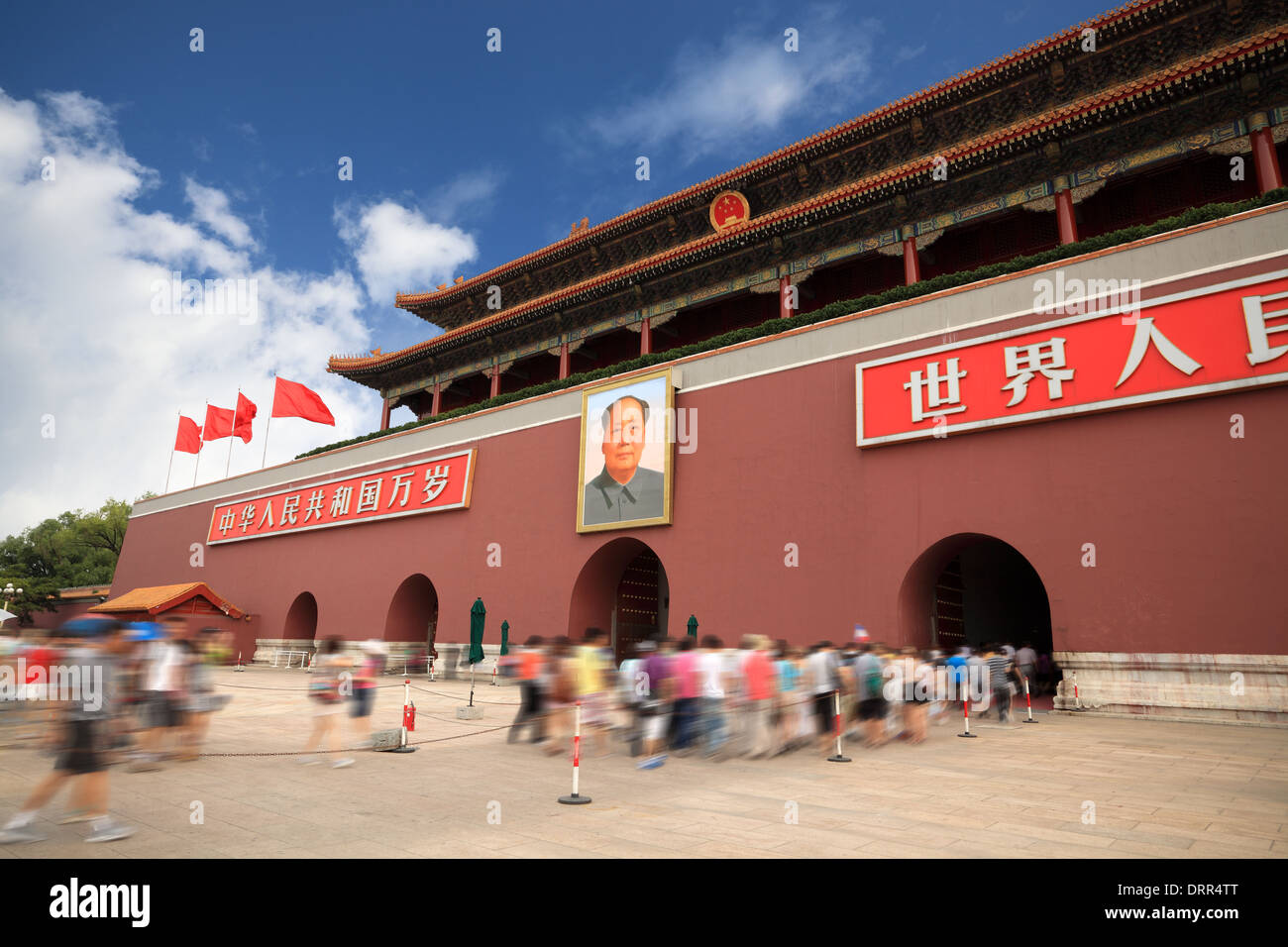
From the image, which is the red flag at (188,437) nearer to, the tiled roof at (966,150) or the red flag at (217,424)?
the red flag at (217,424)

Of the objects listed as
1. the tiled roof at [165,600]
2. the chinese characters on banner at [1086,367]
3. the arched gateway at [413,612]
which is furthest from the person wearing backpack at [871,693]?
the tiled roof at [165,600]

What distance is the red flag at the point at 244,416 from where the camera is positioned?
23.0m

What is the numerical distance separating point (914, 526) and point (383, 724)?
7731 mm

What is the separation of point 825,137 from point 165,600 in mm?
20475

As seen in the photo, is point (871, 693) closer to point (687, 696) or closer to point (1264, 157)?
point (687, 696)

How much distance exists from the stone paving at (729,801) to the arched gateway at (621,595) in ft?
22.1

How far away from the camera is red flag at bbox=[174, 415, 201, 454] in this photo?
2364 cm

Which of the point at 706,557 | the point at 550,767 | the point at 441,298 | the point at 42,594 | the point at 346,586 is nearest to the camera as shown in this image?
the point at 550,767

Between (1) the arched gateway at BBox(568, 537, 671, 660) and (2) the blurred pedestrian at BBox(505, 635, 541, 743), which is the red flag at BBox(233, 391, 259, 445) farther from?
(2) the blurred pedestrian at BBox(505, 635, 541, 743)

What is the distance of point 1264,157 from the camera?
1088 centimetres

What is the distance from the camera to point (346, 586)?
65.0 feet

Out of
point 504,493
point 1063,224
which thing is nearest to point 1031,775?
point 1063,224

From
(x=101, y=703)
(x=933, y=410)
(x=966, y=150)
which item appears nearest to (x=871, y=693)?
(x=933, y=410)

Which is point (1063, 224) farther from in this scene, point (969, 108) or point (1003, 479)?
point (1003, 479)
